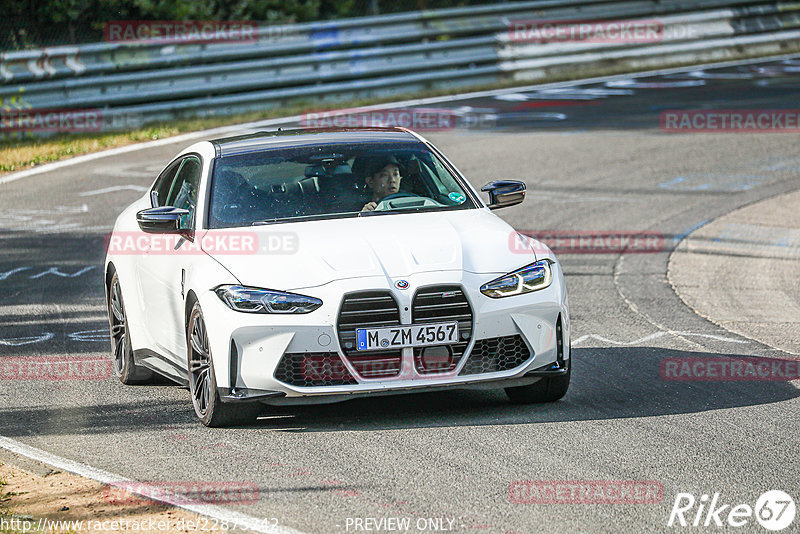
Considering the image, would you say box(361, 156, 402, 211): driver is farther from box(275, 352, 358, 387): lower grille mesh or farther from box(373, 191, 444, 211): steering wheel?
box(275, 352, 358, 387): lower grille mesh

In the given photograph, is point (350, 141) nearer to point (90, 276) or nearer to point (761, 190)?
point (90, 276)

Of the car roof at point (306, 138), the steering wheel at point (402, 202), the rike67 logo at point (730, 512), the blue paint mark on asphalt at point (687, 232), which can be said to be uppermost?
the car roof at point (306, 138)

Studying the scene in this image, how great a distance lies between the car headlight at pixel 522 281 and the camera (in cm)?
697

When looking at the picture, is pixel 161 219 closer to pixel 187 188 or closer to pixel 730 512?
pixel 187 188

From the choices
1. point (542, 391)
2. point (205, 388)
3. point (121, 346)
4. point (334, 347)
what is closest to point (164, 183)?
point (121, 346)

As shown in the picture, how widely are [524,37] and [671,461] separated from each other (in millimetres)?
19445

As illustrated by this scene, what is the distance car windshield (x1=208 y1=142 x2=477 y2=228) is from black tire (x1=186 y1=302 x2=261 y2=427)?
2.42 ft

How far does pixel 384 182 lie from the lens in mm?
8148

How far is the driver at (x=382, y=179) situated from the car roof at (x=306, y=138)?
31 cm

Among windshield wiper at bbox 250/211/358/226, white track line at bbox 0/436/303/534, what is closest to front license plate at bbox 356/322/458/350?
windshield wiper at bbox 250/211/358/226

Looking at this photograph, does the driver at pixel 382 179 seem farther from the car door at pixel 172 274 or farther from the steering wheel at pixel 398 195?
the car door at pixel 172 274

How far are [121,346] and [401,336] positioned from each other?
278cm

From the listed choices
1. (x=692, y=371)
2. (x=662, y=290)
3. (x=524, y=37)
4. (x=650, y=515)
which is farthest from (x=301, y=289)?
(x=524, y=37)

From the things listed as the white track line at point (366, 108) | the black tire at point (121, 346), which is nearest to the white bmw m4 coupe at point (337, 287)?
the black tire at point (121, 346)
